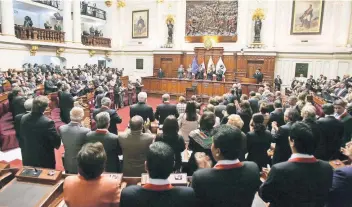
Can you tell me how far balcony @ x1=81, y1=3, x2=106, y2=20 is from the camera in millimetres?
16978

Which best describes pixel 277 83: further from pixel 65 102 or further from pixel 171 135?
pixel 171 135

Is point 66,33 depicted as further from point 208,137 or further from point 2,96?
point 208,137

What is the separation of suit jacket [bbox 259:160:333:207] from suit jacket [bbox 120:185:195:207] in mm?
631

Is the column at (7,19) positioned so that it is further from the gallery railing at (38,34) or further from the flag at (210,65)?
the flag at (210,65)

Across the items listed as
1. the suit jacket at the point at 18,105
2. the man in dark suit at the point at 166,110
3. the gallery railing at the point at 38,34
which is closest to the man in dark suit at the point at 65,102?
the suit jacket at the point at 18,105

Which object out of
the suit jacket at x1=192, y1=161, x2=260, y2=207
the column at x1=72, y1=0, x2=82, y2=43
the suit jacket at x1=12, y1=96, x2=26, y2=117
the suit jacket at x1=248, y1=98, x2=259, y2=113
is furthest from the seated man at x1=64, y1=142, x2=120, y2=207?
the column at x1=72, y1=0, x2=82, y2=43

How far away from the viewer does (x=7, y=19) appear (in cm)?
1116

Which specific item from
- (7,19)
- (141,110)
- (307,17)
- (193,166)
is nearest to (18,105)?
(141,110)

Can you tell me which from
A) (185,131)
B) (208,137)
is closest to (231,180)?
(208,137)

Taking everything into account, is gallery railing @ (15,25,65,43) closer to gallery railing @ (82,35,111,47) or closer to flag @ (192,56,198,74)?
gallery railing @ (82,35,111,47)

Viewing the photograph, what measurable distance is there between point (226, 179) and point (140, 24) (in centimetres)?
1795

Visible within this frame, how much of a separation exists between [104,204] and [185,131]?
2289 mm

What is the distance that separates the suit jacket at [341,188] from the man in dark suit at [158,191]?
3.86ft

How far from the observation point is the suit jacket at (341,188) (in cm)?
194
